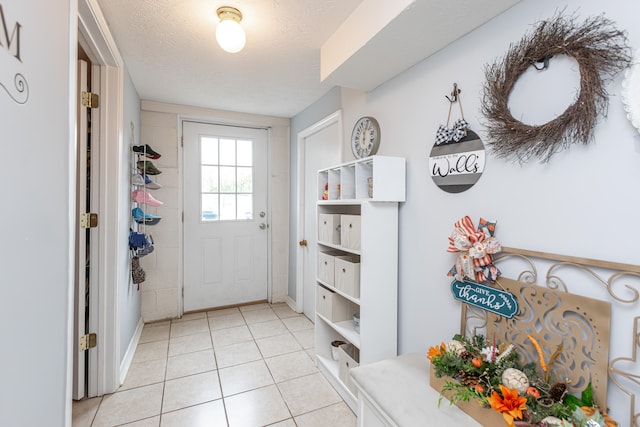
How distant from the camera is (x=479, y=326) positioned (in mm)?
1278

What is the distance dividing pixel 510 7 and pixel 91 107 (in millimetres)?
2291

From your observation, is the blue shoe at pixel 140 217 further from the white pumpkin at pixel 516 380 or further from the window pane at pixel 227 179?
the white pumpkin at pixel 516 380

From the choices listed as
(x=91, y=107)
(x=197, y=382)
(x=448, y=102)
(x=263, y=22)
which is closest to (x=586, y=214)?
(x=448, y=102)

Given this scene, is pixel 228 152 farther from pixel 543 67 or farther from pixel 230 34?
pixel 543 67

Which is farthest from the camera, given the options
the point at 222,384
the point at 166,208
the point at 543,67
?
the point at 166,208

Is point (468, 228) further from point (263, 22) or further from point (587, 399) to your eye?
point (263, 22)

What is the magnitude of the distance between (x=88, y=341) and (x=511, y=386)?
2281mm

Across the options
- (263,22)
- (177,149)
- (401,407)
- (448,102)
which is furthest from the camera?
(177,149)

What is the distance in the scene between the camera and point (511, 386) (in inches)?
37.1

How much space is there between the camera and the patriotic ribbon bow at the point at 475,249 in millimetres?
1192

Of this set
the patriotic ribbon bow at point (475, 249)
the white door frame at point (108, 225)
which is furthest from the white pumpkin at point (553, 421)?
the white door frame at point (108, 225)

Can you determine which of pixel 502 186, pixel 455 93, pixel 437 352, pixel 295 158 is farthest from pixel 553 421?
pixel 295 158

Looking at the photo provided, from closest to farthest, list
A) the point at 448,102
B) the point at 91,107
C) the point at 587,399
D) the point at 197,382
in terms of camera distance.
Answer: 1. the point at 587,399
2. the point at 448,102
3. the point at 91,107
4. the point at 197,382

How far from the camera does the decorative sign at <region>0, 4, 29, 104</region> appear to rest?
704 millimetres
